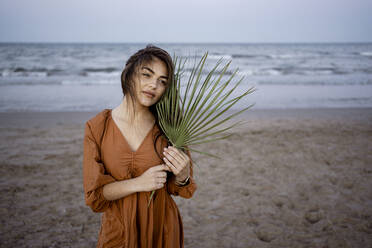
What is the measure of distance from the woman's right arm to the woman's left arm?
0.05 m

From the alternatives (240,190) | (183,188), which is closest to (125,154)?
(183,188)

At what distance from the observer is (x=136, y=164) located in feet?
4.96

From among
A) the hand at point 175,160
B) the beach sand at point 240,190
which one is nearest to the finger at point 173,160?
the hand at point 175,160

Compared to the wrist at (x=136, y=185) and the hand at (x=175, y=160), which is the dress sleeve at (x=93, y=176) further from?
the hand at (x=175, y=160)

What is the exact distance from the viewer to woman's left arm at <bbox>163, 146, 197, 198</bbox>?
140 cm

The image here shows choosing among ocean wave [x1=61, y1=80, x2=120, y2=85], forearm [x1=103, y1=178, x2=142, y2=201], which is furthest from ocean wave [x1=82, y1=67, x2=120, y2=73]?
forearm [x1=103, y1=178, x2=142, y2=201]

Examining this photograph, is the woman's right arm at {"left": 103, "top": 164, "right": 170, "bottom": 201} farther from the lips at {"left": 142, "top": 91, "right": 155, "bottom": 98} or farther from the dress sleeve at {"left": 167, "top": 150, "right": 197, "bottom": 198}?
the lips at {"left": 142, "top": 91, "right": 155, "bottom": 98}

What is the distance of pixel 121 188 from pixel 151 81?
0.57 meters

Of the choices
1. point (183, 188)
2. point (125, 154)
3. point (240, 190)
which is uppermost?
point (125, 154)

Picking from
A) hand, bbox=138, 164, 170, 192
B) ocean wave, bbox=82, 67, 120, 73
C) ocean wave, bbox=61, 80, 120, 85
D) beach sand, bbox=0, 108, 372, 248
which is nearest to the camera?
hand, bbox=138, 164, 170, 192

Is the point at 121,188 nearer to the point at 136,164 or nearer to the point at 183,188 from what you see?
the point at 136,164

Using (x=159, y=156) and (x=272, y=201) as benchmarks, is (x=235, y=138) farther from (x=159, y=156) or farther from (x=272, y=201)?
(x=159, y=156)

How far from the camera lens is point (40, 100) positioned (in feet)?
31.3

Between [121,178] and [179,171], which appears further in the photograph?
[121,178]
